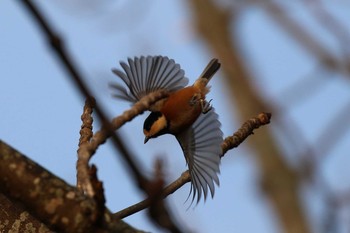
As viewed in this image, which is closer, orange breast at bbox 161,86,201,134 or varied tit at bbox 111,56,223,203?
varied tit at bbox 111,56,223,203

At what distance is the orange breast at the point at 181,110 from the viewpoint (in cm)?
167

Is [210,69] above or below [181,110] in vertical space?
above

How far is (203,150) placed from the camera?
161 centimetres

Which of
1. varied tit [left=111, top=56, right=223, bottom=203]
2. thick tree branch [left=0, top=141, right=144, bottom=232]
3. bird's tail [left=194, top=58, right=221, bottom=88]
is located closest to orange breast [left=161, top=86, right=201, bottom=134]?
varied tit [left=111, top=56, right=223, bottom=203]

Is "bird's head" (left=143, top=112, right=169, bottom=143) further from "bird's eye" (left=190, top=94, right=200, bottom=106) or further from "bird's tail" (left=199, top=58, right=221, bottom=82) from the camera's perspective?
"bird's tail" (left=199, top=58, right=221, bottom=82)

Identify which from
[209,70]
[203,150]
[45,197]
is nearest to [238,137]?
[203,150]

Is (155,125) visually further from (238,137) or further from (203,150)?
(238,137)

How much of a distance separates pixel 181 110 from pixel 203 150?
0.11 meters

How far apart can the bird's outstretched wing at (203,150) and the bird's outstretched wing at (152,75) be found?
0.11 m

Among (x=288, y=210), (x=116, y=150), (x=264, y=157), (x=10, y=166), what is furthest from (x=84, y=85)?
(x=264, y=157)

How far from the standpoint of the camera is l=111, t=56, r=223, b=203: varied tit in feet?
5.07

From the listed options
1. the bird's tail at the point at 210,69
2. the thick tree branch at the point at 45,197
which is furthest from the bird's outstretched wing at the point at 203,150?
the thick tree branch at the point at 45,197

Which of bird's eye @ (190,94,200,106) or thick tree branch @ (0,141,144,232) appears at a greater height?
bird's eye @ (190,94,200,106)

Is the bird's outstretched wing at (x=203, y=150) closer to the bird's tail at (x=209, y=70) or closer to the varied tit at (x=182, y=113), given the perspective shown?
the varied tit at (x=182, y=113)
